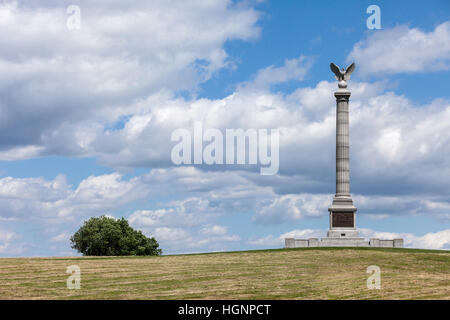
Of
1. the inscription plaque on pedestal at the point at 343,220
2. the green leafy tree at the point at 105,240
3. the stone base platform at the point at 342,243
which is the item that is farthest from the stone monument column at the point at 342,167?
the green leafy tree at the point at 105,240

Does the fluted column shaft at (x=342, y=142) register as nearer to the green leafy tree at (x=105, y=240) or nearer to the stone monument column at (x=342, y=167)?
the stone monument column at (x=342, y=167)

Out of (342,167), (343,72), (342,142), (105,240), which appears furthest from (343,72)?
(105,240)

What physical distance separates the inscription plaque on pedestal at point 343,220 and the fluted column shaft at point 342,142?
2.35 meters

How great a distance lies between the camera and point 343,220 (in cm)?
5753

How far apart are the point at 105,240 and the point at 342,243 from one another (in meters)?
26.4

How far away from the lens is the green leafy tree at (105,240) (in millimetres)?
67938

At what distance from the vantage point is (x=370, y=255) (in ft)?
151

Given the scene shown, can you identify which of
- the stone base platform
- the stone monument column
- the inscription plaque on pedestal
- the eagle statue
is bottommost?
the stone base platform

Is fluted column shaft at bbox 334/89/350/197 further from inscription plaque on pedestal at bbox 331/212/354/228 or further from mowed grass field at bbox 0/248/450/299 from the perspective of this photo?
mowed grass field at bbox 0/248/450/299

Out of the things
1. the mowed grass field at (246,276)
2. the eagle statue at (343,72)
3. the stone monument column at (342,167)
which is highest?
the eagle statue at (343,72)

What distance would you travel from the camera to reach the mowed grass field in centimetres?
2866

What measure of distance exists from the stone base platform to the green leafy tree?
69.5 ft

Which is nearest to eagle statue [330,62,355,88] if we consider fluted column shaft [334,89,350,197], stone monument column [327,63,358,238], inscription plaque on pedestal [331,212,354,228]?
stone monument column [327,63,358,238]

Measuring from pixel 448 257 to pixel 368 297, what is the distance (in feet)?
71.9
